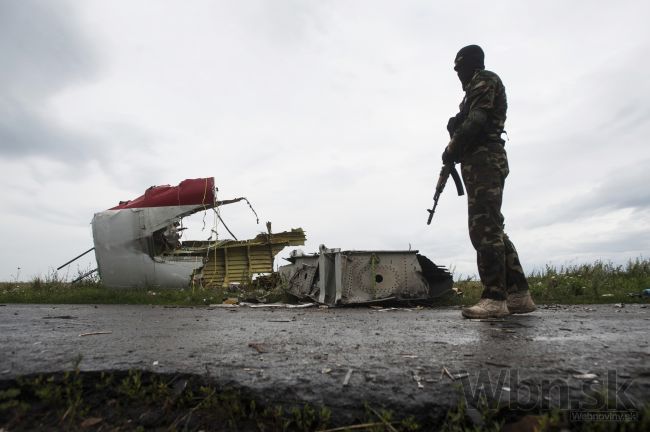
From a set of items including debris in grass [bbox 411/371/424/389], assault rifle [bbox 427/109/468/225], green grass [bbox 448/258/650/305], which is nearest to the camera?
debris in grass [bbox 411/371/424/389]

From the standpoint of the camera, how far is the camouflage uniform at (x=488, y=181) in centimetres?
404

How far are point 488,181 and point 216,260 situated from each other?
1043 centimetres

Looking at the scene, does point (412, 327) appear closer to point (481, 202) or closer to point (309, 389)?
point (481, 202)

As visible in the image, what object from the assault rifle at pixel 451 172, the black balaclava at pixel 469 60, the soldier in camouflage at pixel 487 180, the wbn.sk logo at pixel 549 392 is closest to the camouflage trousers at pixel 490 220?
the soldier in camouflage at pixel 487 180

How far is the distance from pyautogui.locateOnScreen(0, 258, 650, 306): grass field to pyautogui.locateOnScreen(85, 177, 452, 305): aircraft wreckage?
0.72 metres

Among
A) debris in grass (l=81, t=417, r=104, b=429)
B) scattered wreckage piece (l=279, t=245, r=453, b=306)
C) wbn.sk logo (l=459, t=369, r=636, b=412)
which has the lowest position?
debris in grass (l=81, t=417, r=104, b=429)

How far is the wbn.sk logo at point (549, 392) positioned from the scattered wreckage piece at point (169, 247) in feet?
35.6

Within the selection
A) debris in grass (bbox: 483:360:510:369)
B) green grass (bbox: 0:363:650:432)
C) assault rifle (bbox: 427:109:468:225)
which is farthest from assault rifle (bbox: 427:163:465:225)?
green grass (bbox: 0:363:650:432)

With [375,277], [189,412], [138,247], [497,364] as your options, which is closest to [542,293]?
Answer: [375,277]

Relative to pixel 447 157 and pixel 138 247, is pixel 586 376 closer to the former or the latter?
pixel 447 157

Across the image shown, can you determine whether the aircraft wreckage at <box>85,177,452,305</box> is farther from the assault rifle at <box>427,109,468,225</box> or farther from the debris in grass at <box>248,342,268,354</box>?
the debris in grass at <box>248,342,268,354</box>

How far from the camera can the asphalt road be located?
5.43 ft

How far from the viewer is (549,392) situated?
5.34 ft

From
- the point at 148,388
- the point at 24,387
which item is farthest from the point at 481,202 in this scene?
the point at 24,387
